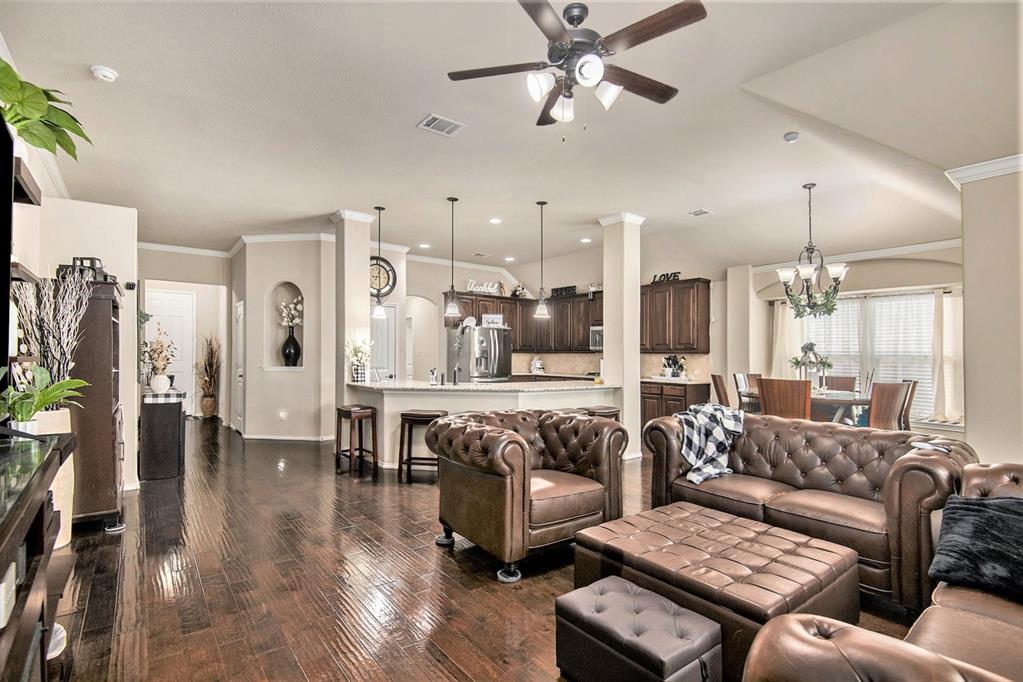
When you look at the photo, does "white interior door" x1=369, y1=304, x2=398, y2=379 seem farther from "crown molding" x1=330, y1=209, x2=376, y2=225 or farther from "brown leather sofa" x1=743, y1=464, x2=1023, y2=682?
"brown leather sofa" x1=743, y1=464, x2=1023, y2=682

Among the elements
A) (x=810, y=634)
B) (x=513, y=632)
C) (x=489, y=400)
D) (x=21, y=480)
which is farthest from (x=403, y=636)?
(x=489, y=400)

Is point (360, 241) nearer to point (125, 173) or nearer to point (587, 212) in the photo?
point (125, 173)

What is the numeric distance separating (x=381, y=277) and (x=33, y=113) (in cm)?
606

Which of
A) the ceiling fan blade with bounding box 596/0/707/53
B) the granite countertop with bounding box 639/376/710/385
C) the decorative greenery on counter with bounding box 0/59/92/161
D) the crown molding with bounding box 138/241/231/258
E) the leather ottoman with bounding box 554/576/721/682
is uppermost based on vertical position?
the crown molding with bounding box 138/241/231/258

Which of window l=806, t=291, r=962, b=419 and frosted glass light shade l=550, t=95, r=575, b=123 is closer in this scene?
frosted glass light shade l=550, t=95, r=575, b=123

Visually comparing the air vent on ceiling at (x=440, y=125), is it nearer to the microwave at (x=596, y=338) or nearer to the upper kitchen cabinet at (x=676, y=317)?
the upper kitchen cabinet at (x=676, y=317)

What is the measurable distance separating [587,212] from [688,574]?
4.94 m

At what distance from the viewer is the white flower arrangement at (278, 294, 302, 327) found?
25.0 ft

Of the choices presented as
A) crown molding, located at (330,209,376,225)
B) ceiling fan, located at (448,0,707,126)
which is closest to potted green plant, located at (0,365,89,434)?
ceiling fan, located at (448,0,707,126)

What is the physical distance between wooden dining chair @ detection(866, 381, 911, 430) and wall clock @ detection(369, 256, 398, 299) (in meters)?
6.00

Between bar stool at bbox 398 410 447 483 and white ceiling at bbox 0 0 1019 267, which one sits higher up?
white ceiling at bbox 0 0 1019 267

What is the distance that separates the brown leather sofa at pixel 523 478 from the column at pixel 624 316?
270cm

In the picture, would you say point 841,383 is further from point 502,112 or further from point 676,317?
point 502,112

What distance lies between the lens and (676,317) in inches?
306
